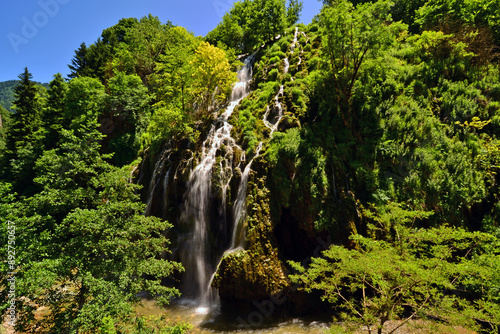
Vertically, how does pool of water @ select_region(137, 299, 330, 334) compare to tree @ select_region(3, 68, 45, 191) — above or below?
below

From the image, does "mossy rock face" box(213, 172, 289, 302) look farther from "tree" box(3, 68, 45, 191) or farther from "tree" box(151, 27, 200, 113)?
"tree" box(3, 68, 45, 191)

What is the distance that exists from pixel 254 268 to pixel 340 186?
16.9 ft

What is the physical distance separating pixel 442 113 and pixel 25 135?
36.3 meters

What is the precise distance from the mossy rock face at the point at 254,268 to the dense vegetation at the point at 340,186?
64mm

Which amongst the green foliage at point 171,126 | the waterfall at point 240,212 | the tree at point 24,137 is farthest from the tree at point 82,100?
the waterfall at point 240,212

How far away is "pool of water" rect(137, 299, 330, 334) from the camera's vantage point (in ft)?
26.6

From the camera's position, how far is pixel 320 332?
7.79 m

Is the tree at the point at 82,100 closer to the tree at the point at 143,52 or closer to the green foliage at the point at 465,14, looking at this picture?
the tree at the point at 143,52

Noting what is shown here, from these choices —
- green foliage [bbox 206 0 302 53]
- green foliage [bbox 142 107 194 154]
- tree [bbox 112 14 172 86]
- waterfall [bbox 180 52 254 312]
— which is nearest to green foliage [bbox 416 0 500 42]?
green foliage [bbox 206 0 302 53]

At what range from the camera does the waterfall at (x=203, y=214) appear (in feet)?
35.8

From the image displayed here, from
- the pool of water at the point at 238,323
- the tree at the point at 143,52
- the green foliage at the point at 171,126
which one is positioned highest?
the tree at the point at 143,52

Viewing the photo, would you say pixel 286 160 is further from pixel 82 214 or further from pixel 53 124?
pixel 53 124

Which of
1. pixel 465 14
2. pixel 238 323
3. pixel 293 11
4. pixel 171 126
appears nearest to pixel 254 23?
pixel 293 11

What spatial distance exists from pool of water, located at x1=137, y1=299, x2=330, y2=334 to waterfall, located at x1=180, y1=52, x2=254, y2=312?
1.88 ft
